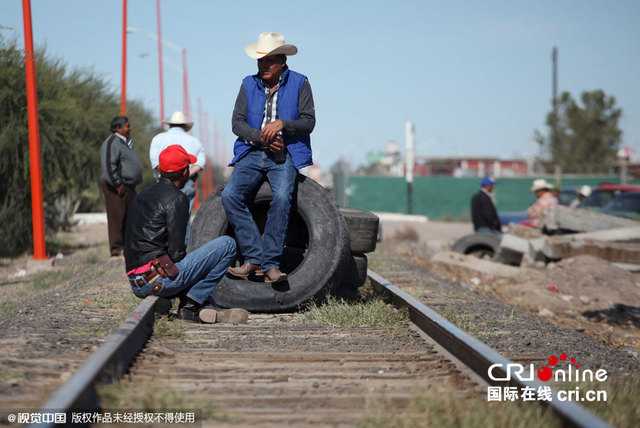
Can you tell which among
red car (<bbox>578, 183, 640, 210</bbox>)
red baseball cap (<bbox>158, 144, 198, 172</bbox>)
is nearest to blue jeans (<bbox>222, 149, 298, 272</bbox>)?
red baseball cap (<bbox>158, 144, 198, 172</bbox>)

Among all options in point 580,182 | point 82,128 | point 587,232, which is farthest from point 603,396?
point 580,182

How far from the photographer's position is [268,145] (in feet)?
22.0

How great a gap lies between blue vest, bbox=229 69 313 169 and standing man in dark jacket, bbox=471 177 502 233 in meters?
9.66

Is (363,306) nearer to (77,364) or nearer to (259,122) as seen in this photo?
(259,122)

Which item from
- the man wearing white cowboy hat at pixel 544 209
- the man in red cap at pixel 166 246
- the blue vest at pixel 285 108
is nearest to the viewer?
the man in red cap at pixel 166 246

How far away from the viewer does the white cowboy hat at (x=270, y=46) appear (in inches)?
264

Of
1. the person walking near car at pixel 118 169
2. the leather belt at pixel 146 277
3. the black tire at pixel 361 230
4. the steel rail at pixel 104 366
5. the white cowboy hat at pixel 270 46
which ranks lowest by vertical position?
the steel rail at pixel 104 366

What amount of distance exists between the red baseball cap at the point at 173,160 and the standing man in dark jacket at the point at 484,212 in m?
10.6

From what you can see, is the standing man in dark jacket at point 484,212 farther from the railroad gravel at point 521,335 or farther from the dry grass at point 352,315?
the dry grass at point 352,315

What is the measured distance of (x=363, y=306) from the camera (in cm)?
675

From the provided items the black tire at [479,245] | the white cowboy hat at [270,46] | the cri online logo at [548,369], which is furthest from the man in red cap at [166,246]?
the black tire at [479,245]

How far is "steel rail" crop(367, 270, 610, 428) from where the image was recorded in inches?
130

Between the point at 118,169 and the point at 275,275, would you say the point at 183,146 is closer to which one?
the point at 118,169

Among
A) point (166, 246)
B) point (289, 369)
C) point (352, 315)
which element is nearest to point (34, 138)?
point (166, 246)
